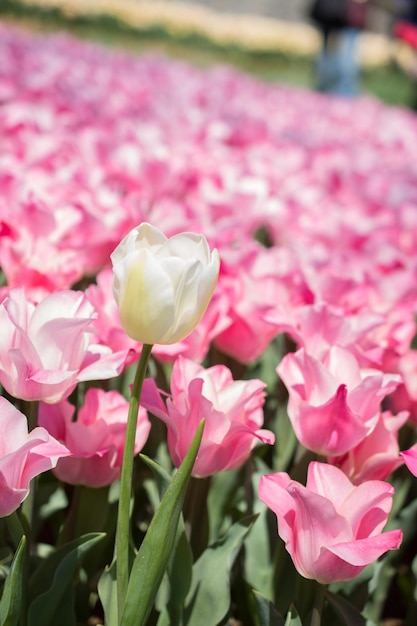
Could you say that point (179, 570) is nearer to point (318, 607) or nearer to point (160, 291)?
point (318, 607)

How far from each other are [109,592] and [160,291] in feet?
1.09

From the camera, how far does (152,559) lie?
0.75m

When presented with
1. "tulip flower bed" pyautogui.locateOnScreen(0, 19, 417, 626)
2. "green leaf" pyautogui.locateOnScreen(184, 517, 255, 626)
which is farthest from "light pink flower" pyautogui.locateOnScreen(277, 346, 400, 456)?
"green leaf" pyautogui.locateOnScreen(184, 517, 255, 626)

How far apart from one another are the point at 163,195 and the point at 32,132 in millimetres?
485

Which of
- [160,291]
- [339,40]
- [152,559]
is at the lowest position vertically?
[339,40]

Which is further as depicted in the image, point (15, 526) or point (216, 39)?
point (216, 39)

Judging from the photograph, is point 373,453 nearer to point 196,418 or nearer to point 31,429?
point 196,418

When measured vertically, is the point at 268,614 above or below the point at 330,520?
below

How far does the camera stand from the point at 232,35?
20.6m

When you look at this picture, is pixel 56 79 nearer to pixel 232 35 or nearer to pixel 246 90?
pixel 246 90

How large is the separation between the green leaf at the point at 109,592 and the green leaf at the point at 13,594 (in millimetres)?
102

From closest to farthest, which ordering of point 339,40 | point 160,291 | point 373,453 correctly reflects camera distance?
point 160,291, point 373,453, point 339,40

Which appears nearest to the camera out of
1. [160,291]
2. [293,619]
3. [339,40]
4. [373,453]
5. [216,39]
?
[160,291]

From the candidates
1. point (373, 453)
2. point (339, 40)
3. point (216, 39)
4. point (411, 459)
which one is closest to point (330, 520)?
point (411, 459)
